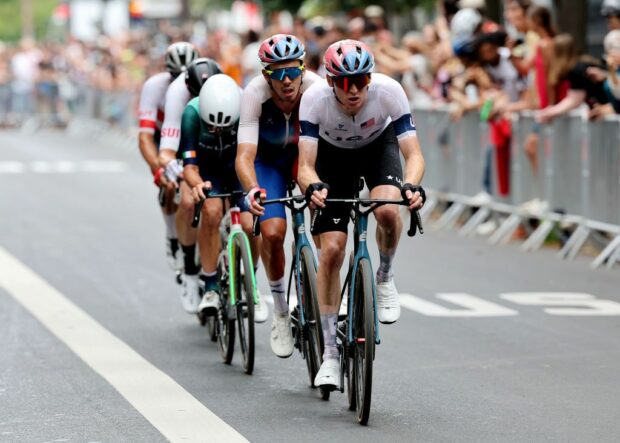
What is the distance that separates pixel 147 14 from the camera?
183 feet

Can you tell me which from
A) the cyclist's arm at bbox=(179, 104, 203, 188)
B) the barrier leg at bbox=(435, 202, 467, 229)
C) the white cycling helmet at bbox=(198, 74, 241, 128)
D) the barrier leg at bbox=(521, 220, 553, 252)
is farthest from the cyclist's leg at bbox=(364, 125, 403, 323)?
the barrier leg at bbox=(435, 202, 467, 229)

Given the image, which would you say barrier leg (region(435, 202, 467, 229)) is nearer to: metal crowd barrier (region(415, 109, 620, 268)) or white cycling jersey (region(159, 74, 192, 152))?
metal crowd barrier (region(415, 109, 620, 268))

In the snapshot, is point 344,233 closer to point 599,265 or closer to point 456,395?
point 456,395

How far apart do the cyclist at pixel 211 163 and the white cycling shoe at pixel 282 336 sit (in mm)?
645

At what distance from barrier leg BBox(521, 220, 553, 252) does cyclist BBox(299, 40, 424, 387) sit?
7.16m

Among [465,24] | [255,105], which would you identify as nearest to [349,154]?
[255,105]

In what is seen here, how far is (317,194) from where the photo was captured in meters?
7.87

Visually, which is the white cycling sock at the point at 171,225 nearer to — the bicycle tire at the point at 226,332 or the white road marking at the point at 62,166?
the bicycle tire at the point at 226,332

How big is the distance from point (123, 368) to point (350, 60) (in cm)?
251

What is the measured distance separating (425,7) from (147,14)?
2823 cm

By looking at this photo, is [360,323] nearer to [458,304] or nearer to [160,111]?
[160,111]

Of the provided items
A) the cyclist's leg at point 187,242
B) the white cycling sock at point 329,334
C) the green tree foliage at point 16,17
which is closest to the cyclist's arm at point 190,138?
the cyclist's leg at point 187,242

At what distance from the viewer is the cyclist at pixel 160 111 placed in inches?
440

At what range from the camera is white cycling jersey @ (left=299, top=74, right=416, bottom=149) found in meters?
8.34
